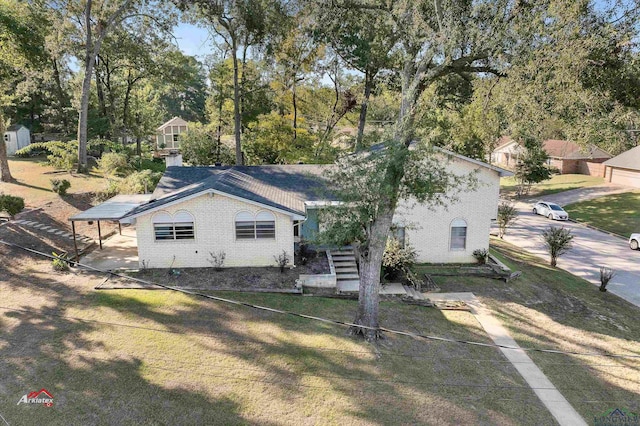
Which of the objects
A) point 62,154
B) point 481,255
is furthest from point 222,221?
point 62,154

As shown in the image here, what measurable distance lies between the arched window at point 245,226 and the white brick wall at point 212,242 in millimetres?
187

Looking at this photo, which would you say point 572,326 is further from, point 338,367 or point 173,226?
point 173,226

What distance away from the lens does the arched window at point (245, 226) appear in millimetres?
17047

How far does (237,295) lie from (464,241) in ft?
40.1

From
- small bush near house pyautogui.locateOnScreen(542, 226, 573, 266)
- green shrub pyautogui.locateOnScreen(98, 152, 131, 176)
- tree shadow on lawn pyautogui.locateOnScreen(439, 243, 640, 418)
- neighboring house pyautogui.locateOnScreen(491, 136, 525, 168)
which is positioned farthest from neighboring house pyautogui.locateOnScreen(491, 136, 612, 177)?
green shrub pyautogui.locateOnScreen(98, 152, 131, 176)

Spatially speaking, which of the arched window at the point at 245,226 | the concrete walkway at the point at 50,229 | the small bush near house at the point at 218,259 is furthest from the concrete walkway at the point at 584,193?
the concrete walkway at the point at 50,229

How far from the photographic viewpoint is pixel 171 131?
58125 millimetres

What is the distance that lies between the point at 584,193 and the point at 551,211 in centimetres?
1067

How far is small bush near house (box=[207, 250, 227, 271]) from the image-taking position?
1716 cm

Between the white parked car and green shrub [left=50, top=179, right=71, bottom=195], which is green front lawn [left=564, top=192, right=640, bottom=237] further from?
green shrub [left=50, top=179, right=71, bottom=195]

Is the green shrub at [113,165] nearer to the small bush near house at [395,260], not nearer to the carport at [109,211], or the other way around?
the carport at [109,211]

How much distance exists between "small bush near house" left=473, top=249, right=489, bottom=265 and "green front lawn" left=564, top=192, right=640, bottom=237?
17784 millimetres

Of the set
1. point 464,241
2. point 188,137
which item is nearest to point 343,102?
point 188,137

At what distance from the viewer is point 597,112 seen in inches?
471
